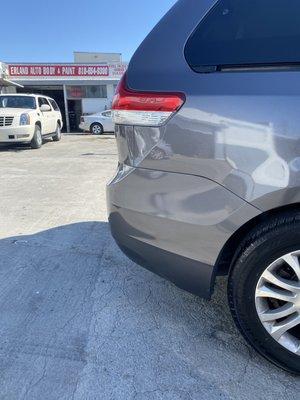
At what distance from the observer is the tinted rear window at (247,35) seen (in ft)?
6.31

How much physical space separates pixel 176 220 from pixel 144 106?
652mm

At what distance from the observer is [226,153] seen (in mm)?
1925

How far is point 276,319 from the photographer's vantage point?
2057mm

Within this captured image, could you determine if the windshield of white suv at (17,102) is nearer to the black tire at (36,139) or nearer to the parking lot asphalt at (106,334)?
the black tire at (36,139)

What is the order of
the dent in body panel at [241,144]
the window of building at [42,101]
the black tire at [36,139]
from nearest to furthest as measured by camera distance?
the dent in body panel at [241,144] < the black tire at [36,139] < the window of building at [42,101]

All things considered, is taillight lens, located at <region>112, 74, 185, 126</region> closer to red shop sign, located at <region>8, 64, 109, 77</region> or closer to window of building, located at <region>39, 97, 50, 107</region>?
window of building, located at <region>39, 97, 50, 107</region>

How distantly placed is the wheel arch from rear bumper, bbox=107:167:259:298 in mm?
56

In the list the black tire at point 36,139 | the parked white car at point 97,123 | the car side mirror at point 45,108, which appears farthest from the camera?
the parked white car at point 97,123

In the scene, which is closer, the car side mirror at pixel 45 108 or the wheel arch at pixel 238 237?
the wheel arch at pixel 238 237

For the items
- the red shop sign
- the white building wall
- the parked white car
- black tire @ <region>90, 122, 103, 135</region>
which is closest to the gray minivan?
the parked white car

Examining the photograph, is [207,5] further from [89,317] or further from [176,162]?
[89,317]

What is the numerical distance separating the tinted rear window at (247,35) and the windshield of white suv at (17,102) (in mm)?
11560

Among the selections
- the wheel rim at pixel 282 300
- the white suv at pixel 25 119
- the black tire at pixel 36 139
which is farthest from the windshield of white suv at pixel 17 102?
the wheel rim at pixel 282 300

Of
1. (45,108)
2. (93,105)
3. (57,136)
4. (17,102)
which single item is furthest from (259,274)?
(93,105)
